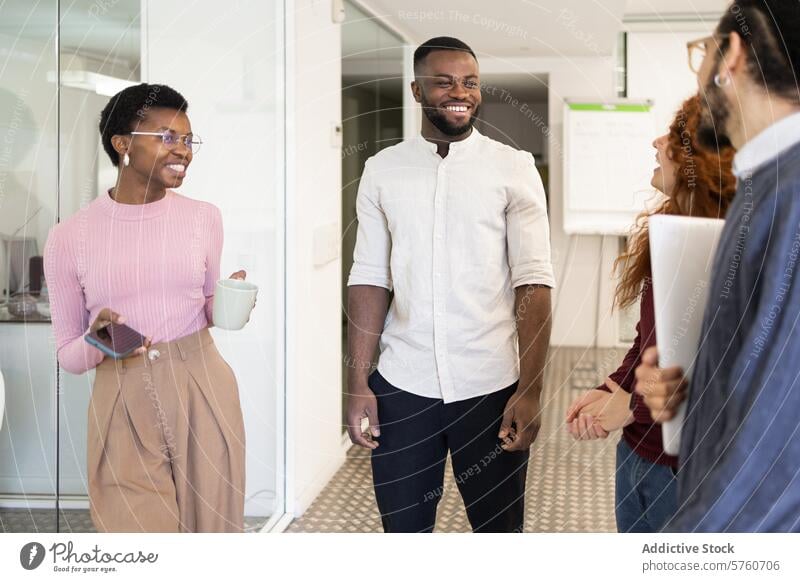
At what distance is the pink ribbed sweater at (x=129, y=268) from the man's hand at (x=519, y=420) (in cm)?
49

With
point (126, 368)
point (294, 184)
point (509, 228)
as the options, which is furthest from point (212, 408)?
point (509, 228)

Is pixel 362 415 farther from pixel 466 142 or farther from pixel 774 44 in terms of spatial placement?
pixel 774 44

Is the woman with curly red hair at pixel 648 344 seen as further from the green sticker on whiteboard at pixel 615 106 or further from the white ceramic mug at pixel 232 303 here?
the white ceramic mug at pixel 232 303

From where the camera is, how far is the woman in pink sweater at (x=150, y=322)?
1.38 metres

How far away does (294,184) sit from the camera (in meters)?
1.66

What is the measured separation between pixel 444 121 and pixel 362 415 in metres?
0.45

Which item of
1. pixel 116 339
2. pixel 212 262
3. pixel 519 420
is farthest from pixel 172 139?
pixel 519 420

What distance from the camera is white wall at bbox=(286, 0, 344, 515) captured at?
1.56 m

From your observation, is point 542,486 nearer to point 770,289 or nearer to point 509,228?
point 509,228

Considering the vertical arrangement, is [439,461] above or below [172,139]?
below

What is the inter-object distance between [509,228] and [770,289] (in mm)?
403

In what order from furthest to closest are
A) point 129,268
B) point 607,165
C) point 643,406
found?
point 607,165 → point 129,268 → point 643,406

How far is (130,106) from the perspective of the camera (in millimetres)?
1388
